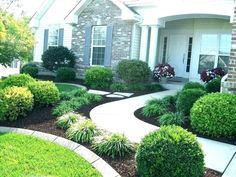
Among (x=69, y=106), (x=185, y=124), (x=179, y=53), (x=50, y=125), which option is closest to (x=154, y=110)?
(x=185, y=124)

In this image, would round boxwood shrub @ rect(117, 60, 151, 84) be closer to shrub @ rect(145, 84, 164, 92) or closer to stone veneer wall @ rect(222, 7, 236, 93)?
shrub @ rect(145, 84, 164, 92)

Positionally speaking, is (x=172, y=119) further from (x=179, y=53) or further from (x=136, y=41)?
(x=179, y=53)

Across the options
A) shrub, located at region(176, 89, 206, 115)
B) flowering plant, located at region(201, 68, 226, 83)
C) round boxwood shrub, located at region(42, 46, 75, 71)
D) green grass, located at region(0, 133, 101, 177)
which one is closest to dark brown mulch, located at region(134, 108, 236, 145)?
shrub, located at region(176, 89, 206, 115)

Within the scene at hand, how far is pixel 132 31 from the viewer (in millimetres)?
15883

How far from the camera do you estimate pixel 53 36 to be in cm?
2012

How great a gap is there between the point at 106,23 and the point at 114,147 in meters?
11.7

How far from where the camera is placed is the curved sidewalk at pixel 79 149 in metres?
5.17

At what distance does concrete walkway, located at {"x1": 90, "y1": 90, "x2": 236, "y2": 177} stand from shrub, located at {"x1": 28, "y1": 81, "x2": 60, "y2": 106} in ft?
3.86

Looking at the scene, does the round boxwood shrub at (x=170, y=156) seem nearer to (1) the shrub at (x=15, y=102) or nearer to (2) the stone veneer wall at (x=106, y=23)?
(1) the shrub at (x=15, y=102)

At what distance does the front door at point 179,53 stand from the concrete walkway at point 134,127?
5.66 metres

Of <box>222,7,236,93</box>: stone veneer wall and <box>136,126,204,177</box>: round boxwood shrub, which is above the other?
<box>222,7,236,93</box>: stone veneer wall

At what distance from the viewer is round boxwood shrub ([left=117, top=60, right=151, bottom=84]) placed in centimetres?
1455

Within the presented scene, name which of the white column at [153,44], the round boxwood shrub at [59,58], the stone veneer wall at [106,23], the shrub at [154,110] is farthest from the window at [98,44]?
the shrub at [154,110]

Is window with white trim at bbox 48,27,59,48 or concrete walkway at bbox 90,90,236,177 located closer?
concrete walkway at bbox 90,90,236,177
